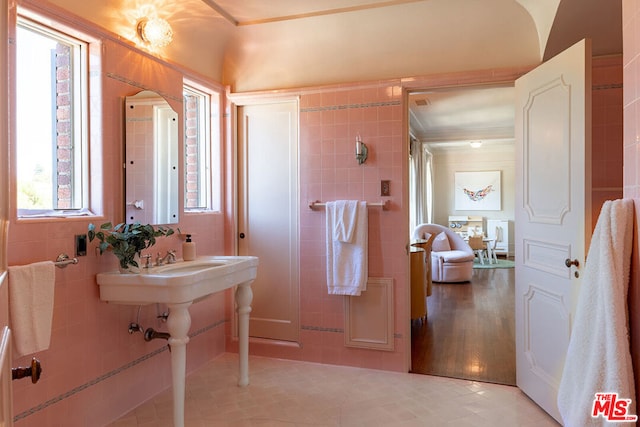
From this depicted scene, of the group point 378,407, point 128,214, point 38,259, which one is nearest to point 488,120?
point 378,407

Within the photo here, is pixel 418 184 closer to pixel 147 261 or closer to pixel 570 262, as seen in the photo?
pixel 570 262

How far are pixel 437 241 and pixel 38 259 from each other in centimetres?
588

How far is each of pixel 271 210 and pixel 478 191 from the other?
7059mm

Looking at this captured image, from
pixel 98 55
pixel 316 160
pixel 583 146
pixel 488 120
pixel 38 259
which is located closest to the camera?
pixel 38 259

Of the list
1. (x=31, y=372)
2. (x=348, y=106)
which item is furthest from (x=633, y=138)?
(x=348, y=106)

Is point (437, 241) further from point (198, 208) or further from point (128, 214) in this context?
point (128, 214)

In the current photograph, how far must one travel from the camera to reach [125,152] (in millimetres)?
2480

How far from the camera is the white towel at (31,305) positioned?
1.75m

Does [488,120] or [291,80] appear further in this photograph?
[488,120]

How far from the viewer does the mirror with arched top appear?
2.51 metres

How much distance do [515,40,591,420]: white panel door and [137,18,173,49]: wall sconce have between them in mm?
2327

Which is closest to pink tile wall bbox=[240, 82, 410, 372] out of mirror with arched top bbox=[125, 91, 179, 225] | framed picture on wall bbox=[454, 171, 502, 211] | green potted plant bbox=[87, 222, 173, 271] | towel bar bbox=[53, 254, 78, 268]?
mirror with arched top bbox=[125, 91, 179, 225]

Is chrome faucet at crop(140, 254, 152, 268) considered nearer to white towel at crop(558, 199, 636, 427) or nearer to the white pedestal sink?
the white pedestal sink

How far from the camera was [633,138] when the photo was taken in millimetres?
1164
